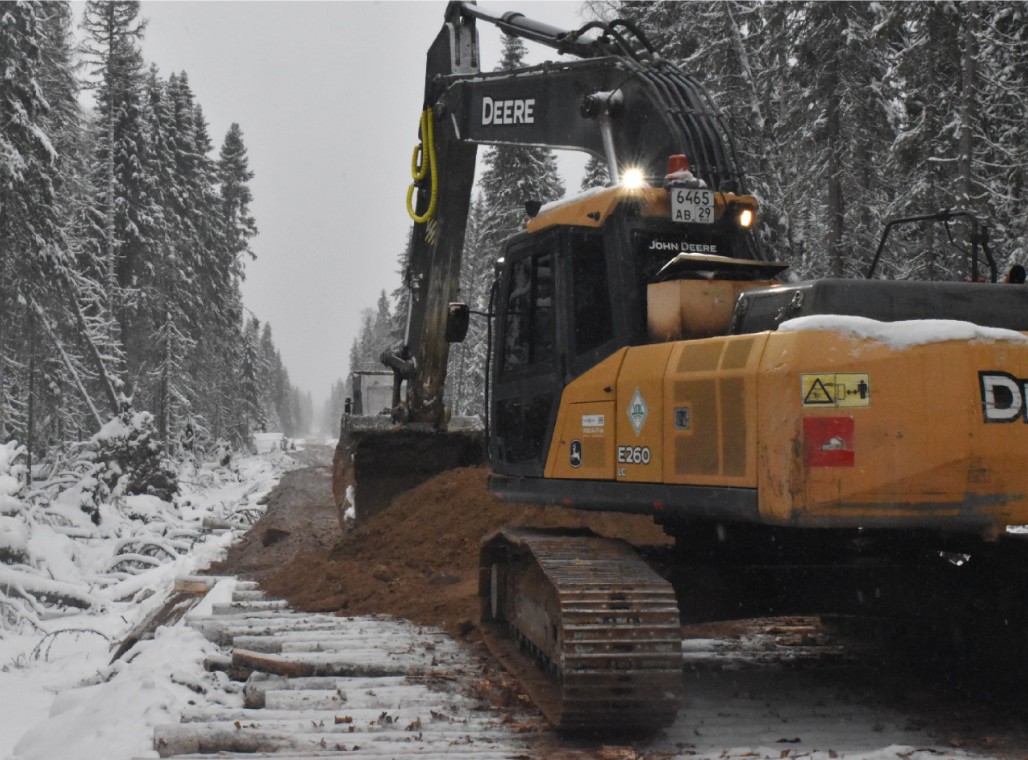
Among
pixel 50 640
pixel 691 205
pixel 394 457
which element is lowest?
pixel 50 640

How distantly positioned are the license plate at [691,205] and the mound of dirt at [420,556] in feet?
8.88

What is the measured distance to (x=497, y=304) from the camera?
752cm

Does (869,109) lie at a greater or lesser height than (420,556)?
greater

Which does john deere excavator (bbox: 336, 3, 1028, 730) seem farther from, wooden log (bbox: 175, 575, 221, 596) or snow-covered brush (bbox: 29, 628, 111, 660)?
snow-covered brush (bbox: 29, 628, 111, 660)

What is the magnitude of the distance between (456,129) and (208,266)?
3728 centimetres

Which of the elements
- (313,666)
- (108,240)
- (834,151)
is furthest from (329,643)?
(108,240)

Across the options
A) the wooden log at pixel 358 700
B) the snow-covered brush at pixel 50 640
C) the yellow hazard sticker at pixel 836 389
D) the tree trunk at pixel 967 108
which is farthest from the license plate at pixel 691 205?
the tree trunk at pixel 967 108

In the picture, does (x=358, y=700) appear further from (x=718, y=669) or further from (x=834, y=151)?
(x=834, y=151)

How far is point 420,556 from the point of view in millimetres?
10156

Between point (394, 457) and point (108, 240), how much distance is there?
22.7 m

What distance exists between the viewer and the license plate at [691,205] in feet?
20.6

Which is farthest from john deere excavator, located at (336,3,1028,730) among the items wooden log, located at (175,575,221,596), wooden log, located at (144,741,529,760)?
wooden log, located at (175,575,221,596)

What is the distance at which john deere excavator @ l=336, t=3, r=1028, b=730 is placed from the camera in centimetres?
461

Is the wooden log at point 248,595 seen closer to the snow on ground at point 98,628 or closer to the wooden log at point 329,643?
the snow on ground at point 98,628
